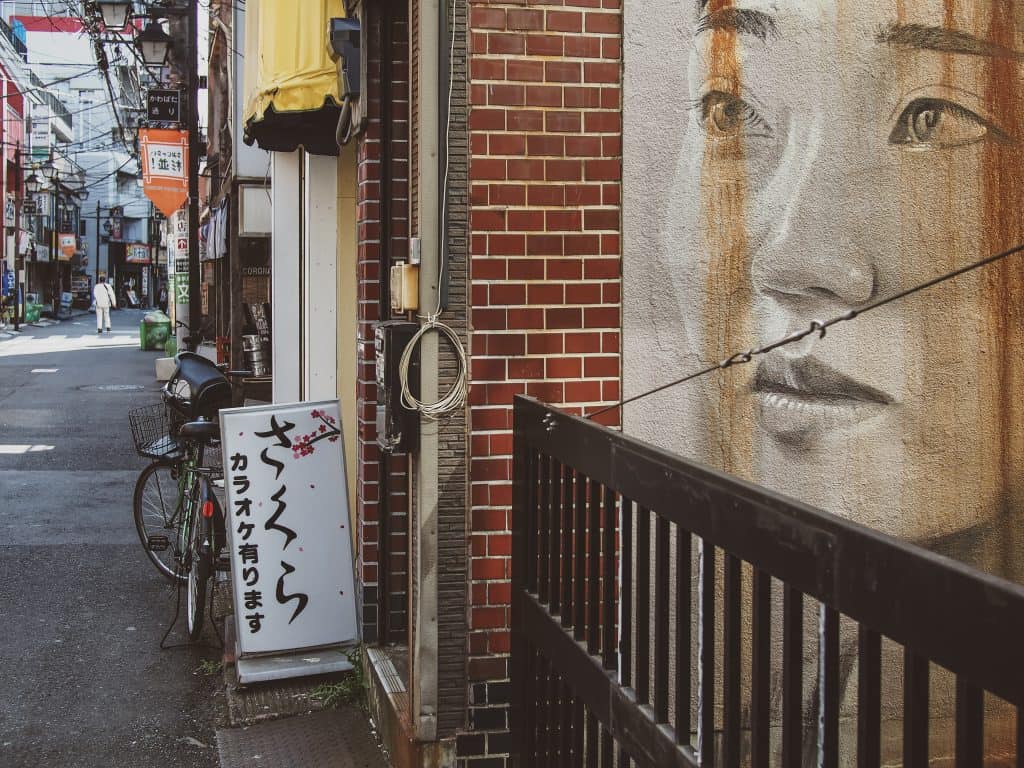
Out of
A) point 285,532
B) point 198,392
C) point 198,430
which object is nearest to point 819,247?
point 285,532

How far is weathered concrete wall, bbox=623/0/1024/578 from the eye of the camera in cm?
443

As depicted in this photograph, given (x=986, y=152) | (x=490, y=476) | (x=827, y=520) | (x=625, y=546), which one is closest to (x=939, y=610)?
(x=827, y=520)

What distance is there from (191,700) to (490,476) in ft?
8.34

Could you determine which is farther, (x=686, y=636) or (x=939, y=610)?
(x=686, y=636)

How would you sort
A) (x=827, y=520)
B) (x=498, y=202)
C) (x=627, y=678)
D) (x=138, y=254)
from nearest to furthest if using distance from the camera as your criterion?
(x=827, y=520), (x=627, y=678), (x=498, y=202), (x=138, y=254)

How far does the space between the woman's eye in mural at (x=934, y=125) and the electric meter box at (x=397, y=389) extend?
1.99 m

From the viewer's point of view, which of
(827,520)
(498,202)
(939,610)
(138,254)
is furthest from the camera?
(138,254)

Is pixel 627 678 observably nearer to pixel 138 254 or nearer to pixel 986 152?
pixel 986 152

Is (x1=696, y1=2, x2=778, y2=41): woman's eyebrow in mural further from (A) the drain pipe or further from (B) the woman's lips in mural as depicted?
(B) the woman's lips in mural

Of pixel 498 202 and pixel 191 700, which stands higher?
pixel 498 202

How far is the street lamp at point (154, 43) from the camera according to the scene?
19.1 m

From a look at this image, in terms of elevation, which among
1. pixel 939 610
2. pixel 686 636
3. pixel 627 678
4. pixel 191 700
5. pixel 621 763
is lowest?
pixel 191 700

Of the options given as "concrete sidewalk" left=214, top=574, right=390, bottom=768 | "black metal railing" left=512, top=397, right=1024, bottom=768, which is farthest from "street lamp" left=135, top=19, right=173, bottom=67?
"black metal railing" left=512, top=397, right=1024, bottom=768

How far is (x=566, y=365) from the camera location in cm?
441
